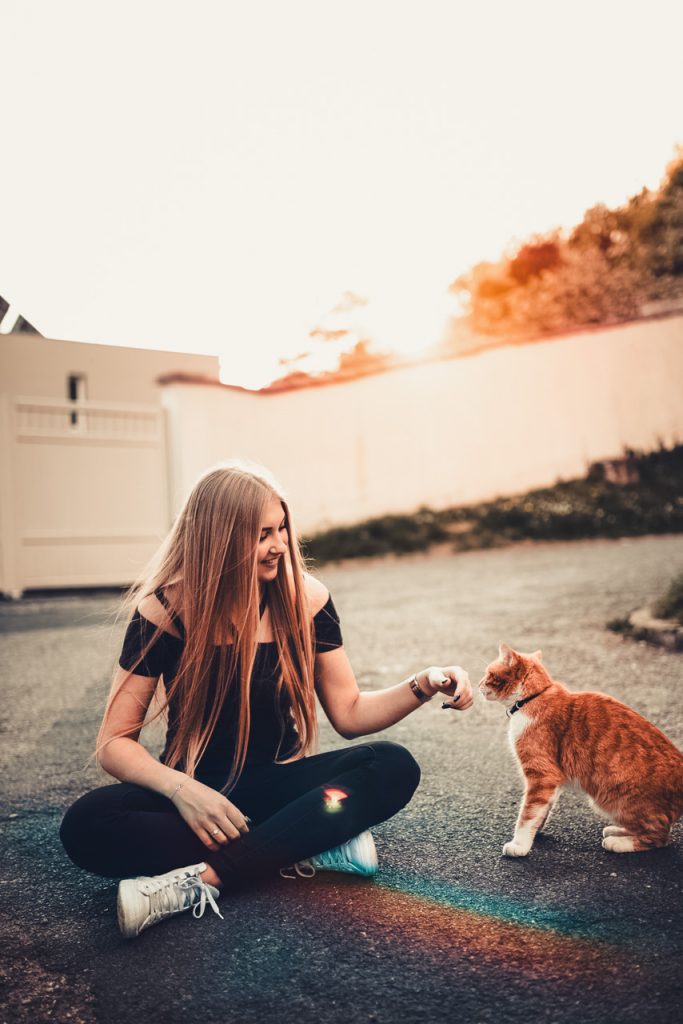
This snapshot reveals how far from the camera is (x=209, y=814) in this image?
239cm

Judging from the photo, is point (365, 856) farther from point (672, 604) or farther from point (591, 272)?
point (591, 272)

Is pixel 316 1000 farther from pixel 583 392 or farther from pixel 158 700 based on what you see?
pixel 583 392

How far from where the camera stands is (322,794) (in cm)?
250

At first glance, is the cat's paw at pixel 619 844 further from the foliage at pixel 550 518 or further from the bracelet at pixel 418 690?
the foliage at pixel 550 518

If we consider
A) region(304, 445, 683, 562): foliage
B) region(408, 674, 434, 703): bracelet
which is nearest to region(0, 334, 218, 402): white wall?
region(304, 445, 683, 562): foliage

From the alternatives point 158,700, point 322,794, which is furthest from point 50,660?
point 322,794

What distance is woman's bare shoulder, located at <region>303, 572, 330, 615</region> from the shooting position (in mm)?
2887

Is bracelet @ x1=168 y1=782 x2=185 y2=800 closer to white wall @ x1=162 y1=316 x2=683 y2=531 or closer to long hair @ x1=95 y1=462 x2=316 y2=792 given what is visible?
long hair @ x1=95 y1=462 x2=316 y2=792

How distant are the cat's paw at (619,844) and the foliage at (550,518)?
9.15 metres

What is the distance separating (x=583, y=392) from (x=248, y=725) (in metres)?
11.7

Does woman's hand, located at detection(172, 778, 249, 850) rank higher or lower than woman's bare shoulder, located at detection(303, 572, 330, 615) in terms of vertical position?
lower

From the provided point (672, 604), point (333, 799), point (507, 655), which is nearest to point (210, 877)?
point (333, 799)

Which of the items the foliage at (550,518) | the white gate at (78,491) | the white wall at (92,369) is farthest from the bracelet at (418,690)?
the white wall at (92,369)

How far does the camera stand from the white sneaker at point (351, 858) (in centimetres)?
258
